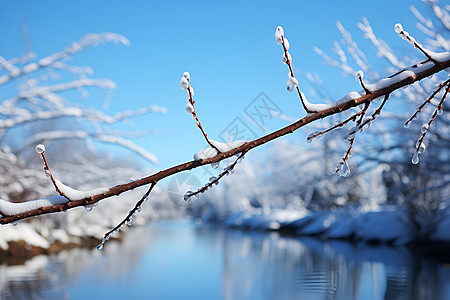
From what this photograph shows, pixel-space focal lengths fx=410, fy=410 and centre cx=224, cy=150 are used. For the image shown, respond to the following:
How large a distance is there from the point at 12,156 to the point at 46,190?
2320 millimetres

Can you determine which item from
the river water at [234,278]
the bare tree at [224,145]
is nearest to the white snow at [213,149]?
the bare tree at [224,145]

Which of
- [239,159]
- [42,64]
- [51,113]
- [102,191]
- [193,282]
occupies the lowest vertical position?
[193,282]

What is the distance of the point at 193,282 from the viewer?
22.0ft

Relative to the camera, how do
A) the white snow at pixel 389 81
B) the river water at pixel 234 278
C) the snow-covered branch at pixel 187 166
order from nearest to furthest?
the snow-covered branch at pixel 187 166 → the white snow at pixel 389 81 → the river water at pixel 234 278

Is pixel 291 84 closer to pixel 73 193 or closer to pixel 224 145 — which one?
pixel 224 145

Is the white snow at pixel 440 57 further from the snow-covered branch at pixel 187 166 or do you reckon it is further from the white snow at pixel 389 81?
the snow-covered branch at pixel 187 166

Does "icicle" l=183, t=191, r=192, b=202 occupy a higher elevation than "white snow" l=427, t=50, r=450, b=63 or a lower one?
lower

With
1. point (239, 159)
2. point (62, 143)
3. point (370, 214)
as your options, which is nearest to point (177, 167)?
point (239, 159)

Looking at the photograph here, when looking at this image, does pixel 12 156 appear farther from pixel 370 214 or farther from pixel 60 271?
pixel 370 214

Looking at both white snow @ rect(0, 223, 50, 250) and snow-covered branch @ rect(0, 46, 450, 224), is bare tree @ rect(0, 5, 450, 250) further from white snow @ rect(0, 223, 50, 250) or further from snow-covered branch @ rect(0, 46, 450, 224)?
white snow @ rect(0, 223, 50, 250)

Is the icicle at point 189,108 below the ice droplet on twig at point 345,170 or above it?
above

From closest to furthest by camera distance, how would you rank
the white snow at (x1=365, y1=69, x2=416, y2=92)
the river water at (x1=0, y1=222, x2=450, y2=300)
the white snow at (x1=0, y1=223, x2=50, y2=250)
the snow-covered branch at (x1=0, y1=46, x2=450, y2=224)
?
the snow-covered branch at (x1=0, y1=46, x2=450, y2=224), the white snow at (x1=365, y1=69, x2=416, y2=92), the river water at (x1=0, y1=222, x2=450, y2=300), the white snow at (x1=0, y1=223, x2=50, y2=250)

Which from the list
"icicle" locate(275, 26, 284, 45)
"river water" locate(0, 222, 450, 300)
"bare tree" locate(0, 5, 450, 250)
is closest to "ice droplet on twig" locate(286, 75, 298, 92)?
"bare tree" locate(0, 5, 450, 250)

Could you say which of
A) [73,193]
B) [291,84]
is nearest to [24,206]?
[73,193]
